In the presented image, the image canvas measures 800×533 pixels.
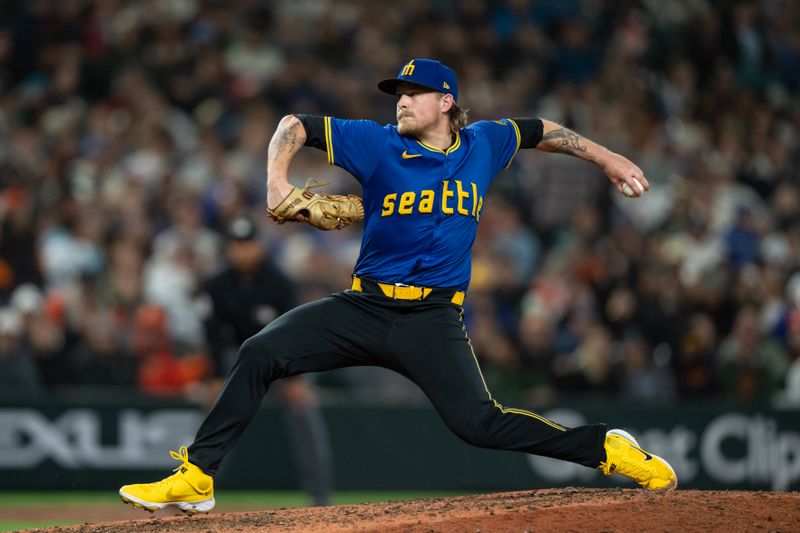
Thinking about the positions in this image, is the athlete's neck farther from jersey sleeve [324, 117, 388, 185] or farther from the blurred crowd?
the blurred crowd

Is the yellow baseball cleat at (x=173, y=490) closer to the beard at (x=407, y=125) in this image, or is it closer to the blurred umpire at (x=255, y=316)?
the beard at (x=407, y=125)

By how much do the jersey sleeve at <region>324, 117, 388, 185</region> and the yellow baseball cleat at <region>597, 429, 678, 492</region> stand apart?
5.93 ft

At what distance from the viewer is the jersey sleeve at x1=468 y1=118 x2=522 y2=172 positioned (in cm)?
625

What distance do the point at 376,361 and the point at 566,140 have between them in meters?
1.57

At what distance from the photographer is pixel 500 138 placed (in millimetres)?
6293

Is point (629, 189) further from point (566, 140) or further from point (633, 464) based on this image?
point (633, 464)

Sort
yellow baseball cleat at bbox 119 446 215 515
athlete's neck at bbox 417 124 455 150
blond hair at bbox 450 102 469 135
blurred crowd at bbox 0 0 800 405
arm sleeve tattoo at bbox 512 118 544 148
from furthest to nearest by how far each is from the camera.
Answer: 1. blurred crowd at bbox 0 0 800 405
2. arm sleeve tattoo at bbox 512 118 544 148
3. blond hair at bbox 450 102 469 135
4. athlete's neck at bbox 417 124 455 150
5. yellow baseball cleat at bbox 119 446 215 515

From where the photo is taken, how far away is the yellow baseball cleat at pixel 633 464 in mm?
6090

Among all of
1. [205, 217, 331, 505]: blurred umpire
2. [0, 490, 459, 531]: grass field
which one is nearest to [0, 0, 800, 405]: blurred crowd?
[0, 490, 459, 531]: grass field

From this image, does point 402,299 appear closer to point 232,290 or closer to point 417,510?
point 417,510

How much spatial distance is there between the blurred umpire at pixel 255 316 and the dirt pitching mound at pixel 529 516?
8.93 feet

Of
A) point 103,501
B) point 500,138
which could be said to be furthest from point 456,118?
point 103,501

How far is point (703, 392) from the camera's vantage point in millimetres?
12352

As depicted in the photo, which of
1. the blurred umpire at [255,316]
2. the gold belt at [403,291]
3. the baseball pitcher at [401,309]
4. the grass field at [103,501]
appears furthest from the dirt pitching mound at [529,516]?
the grass field at [103,501]
